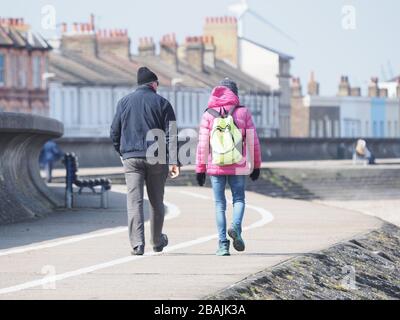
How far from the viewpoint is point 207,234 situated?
1966cm

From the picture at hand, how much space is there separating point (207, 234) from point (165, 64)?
9688 centimetres

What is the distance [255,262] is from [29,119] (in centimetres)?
808

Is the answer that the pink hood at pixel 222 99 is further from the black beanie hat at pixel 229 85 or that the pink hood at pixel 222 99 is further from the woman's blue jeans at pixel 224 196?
the woman's blue jeans at pixel 224 196

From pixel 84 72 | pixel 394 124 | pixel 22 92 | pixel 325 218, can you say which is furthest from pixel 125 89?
pixel 325 218

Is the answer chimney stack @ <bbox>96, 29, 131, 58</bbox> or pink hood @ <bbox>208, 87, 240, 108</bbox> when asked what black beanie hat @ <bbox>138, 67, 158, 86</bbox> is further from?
chimney stack @ <bbox>96, 29, 131, 58</bbox>

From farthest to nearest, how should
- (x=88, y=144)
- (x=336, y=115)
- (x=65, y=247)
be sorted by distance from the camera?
(x=336, y=115) → (x=88, y=144) → (x=65, y=247)

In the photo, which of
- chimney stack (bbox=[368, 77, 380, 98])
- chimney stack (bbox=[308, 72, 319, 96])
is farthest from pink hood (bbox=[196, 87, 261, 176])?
chimney stack (bbox=[368, 77, 380, 98])

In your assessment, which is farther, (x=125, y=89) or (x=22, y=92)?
(x=125, y=89)

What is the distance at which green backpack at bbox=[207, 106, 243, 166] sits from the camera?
16.4 m

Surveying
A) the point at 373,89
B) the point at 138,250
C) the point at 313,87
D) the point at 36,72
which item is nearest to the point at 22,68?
the point at 36,72

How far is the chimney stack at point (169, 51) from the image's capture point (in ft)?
382

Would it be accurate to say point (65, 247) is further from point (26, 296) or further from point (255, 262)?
point (26, 296)

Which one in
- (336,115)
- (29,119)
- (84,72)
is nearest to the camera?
(29,119)
